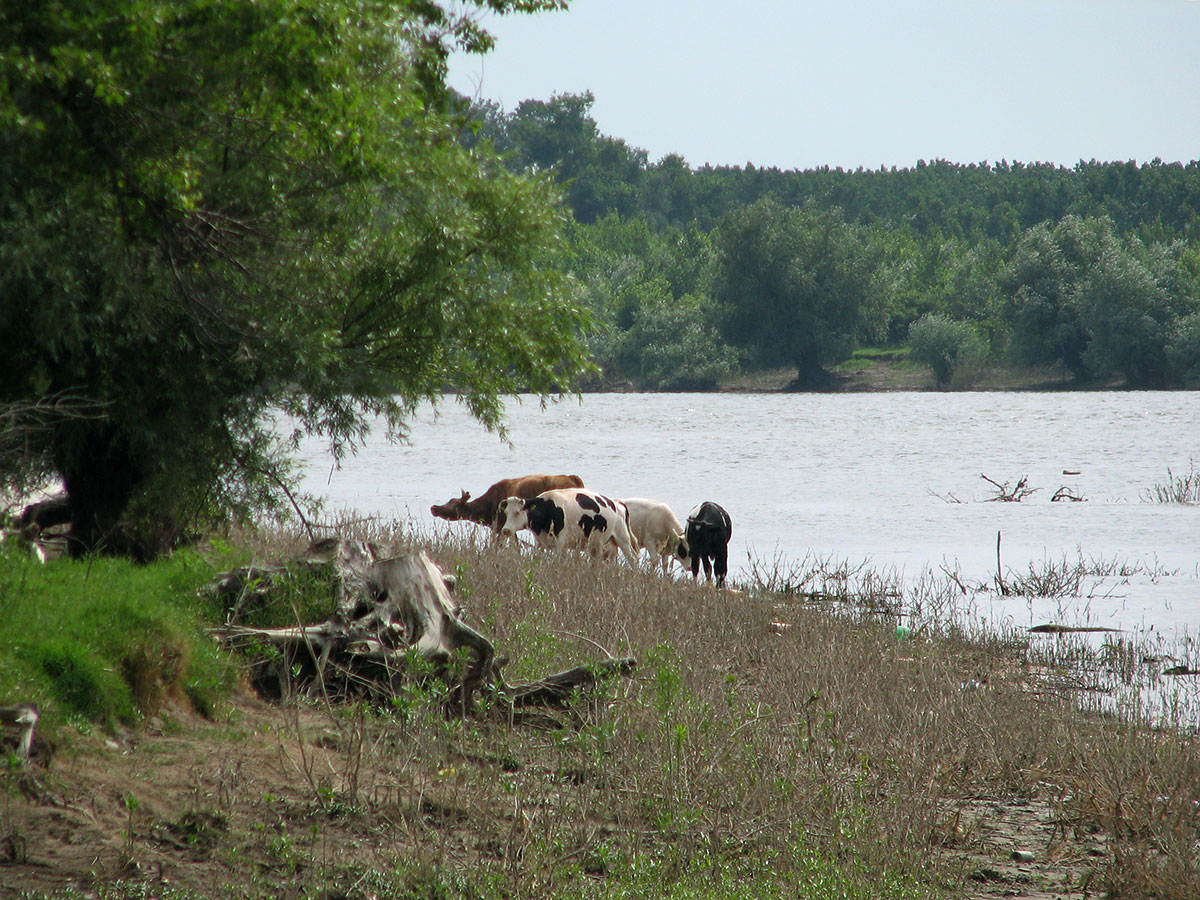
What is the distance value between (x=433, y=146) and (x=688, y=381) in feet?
252

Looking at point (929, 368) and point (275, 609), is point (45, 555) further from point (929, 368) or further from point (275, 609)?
point (929, 368)

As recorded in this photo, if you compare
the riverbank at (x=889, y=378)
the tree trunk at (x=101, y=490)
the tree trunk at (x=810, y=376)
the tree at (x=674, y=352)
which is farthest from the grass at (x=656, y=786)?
the tree trunk at (x=810, y=376)

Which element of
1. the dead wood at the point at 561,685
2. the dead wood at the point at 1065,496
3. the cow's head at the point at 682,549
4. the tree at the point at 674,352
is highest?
the tree at the point at 674,352

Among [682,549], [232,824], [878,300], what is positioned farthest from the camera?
[878,300]

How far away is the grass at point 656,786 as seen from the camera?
5449 millimetres

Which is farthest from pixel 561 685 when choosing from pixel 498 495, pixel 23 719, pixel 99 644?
pixel 498 495

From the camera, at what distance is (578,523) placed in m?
17.3

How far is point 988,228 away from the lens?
144 meters

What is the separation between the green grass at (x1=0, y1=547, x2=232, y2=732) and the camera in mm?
6383

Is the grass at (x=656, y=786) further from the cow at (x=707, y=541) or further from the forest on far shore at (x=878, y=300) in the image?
the forest on far shore at (x=878, y=300)

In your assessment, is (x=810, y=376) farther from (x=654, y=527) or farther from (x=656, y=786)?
(x=656, y=786)

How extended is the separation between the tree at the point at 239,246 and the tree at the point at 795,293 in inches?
2973

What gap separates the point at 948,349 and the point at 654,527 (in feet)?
243

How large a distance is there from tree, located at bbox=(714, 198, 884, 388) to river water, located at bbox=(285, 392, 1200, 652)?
12.2 meters
